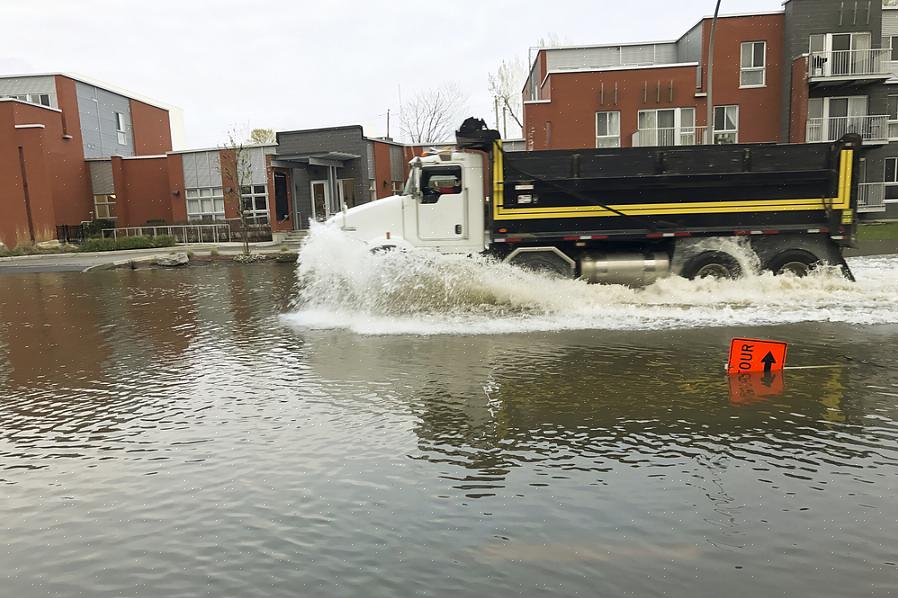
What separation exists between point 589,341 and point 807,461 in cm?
438

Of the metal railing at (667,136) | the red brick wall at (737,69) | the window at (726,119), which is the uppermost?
the red brick wall at (737,69)

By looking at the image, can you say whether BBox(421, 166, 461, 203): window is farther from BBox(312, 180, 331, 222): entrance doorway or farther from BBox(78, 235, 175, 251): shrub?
BBox(78, 235, 175, 251): shrub

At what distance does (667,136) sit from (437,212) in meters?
22.7

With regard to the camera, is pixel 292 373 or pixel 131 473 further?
pixel 292 373

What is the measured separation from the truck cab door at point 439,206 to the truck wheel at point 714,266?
4557 mm

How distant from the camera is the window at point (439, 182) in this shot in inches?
501

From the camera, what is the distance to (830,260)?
1242cm

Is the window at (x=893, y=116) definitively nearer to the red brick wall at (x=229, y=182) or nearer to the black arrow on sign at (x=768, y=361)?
the black arrow on sign at (x=768, y=361)

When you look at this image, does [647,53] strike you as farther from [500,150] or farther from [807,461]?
[807,461]

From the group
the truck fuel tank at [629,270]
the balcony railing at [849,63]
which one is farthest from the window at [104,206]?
the balcony railing at [849,63]

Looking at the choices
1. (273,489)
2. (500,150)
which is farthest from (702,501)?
(500,150)

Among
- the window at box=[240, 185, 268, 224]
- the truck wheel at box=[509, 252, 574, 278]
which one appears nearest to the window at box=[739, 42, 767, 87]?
the truck wheel at box=[509, 252, 574, 278]

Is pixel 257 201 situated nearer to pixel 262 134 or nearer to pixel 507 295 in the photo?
pixel 507 295

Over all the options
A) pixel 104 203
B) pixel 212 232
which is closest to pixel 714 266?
pixel 212 232
